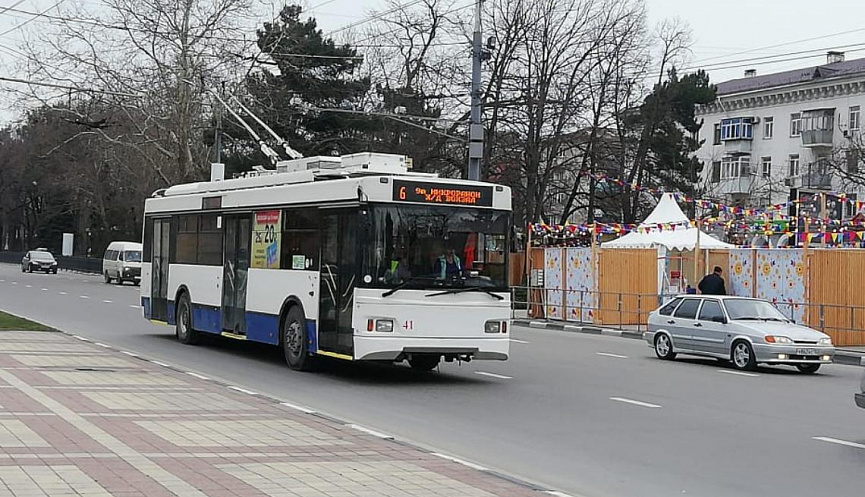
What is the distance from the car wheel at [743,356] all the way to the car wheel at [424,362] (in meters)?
5.67

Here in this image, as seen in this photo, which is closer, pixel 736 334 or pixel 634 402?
pixel 634 402

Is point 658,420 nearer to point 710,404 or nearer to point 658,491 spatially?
point 710,404

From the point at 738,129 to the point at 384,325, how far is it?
204ft

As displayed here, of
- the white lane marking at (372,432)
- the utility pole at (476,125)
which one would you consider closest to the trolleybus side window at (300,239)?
the white lane marking at (372,432)

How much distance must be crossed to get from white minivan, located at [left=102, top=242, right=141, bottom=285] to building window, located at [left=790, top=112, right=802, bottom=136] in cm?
4007

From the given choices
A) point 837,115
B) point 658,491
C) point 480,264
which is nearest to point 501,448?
point 658,491

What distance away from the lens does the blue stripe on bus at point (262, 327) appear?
61.8 feet

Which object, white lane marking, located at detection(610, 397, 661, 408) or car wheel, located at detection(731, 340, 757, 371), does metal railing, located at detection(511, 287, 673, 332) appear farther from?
white lane marking, located at detection(610, 397, 661, 408)

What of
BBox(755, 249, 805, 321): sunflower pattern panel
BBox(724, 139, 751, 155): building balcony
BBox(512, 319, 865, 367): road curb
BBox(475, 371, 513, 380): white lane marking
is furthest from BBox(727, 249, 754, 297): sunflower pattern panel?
BBox(724, 139, 751, 155): building balcony

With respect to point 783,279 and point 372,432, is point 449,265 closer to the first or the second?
point 372,432

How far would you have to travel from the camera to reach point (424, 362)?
18766 millimetres

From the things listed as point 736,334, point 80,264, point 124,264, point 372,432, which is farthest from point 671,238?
point 80,264

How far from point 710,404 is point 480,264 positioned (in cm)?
395

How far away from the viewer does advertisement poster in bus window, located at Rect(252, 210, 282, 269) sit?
62.5 feet
